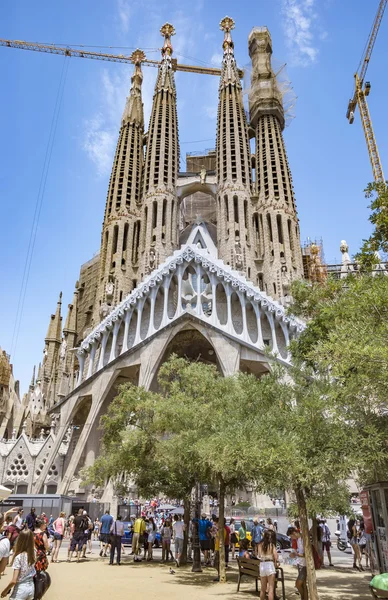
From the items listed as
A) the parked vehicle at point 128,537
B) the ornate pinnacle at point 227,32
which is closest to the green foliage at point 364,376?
the parked vehicle at point 128,537

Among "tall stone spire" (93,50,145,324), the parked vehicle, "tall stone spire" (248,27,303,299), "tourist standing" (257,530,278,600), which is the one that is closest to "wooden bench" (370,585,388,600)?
"tourist standing" (257,530,278,600)

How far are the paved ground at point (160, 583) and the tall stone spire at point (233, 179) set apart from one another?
32951 millimetres

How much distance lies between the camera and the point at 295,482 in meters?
8.52

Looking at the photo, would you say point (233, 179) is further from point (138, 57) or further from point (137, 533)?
point (137, 533)

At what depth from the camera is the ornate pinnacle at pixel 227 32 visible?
61.5 m

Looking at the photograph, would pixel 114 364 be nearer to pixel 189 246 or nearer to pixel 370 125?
pixel 189 246

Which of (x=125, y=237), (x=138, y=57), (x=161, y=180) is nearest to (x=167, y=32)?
(x=138, y=57)

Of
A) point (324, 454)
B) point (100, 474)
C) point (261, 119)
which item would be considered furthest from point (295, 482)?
point (261, 119)

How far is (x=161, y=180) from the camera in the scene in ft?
164

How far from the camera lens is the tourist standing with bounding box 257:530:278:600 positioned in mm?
7879

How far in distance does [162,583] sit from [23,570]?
6389 mm

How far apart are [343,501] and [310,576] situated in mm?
2623

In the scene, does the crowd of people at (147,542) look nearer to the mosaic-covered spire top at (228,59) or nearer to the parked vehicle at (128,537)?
the parked vehicle at (128,537)

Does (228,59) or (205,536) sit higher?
(228,59)
